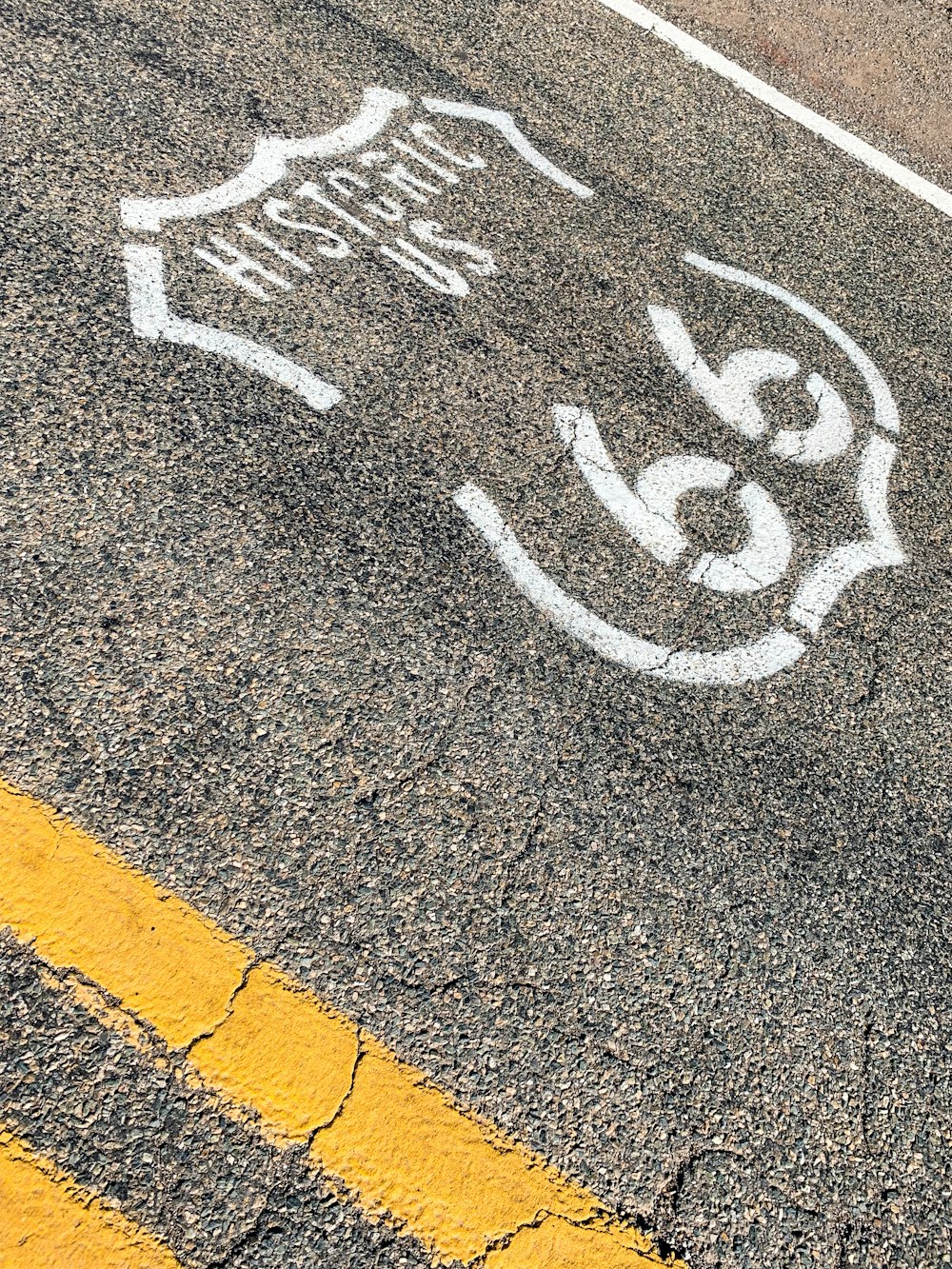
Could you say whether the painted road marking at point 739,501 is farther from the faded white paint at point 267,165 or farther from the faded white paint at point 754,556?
the faded white paint at point 267,165

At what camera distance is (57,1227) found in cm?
203

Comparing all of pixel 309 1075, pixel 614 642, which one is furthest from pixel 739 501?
pixel 309 1075

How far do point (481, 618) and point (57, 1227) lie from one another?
1.67m

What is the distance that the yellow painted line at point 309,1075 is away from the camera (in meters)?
2.21

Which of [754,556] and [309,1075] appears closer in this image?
[309,1075]

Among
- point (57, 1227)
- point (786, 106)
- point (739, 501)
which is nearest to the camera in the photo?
point (57, 1227)

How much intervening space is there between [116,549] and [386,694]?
2.50 ft

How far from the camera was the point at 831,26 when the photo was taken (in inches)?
233

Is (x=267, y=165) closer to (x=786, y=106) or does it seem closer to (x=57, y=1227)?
(x=786, y=106)

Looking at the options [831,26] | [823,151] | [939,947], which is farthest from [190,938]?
[831,26]

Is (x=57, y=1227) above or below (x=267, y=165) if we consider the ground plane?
below

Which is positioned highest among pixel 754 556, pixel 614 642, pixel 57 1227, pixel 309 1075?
pixel 754 556

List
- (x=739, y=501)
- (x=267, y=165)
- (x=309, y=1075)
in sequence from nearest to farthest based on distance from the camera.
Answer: (x=309, y=1075)
(x=739, y=501)
(x=267, y=165)

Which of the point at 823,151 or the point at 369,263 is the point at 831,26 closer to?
the point at 823,151
